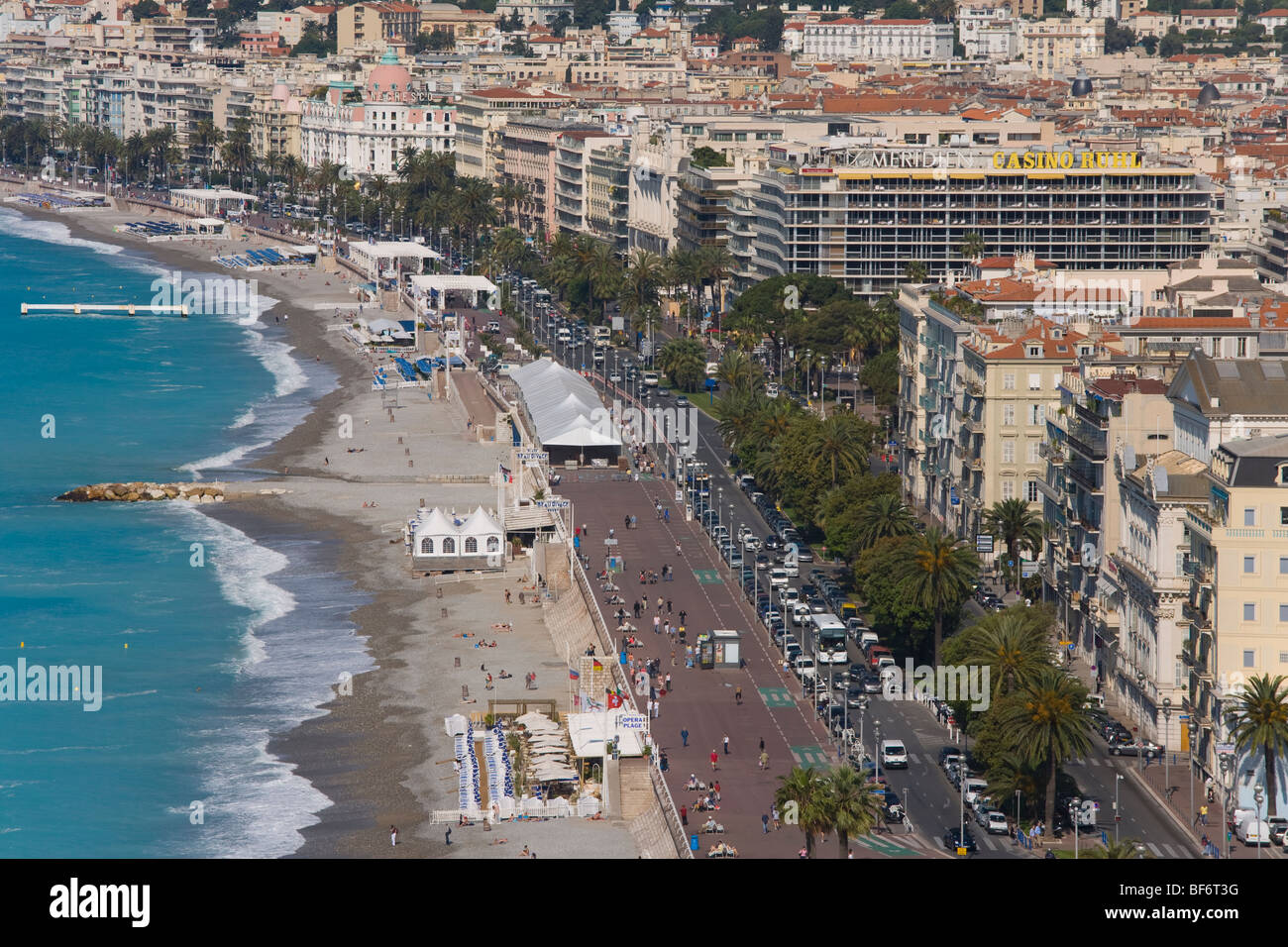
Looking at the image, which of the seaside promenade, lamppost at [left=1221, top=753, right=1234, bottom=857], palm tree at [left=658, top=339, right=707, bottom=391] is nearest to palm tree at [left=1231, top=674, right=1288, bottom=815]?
lamppost at [left=1221, top=753, right=1234, bottom=857]

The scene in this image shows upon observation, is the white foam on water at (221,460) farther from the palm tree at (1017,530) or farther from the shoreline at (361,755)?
the palm tree at (1017,530)

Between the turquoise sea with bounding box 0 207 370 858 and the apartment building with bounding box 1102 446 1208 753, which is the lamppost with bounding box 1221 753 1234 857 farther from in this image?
the turquoise sea with bounding box 0 207 370 858

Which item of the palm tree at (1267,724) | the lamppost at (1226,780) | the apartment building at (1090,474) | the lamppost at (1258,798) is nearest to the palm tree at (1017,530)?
the apartment building at (1090,474)

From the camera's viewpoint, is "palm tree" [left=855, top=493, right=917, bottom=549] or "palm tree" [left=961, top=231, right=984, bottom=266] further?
"palm tree" [left=961, top=231, right=984, bottom=266]

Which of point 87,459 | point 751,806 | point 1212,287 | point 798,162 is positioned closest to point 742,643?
point 751,806
